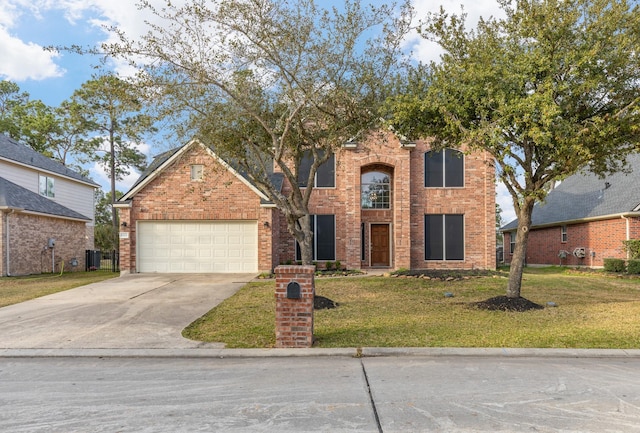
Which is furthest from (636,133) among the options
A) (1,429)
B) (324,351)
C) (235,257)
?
(235,257)

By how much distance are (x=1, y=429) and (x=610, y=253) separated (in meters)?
20.9

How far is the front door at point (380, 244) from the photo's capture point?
19312 mm

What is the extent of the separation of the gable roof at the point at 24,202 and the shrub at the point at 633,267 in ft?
78.8

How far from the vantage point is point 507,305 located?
9.34 metres

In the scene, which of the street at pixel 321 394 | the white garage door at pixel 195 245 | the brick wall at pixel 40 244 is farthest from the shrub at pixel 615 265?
the brick wall at pixel 40 244

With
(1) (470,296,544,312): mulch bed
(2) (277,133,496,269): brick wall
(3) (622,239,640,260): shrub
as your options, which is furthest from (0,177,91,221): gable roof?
(3) (622,239,640,260): shrub

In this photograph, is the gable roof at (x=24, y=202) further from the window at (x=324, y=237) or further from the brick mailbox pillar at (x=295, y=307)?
the brick mailbox pillar at (x=295, y=307)

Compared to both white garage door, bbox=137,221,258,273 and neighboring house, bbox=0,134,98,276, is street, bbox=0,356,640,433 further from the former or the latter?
neighboring house, bbox=0,134,98,276

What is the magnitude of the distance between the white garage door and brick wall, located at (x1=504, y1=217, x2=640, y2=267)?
14.7 metres

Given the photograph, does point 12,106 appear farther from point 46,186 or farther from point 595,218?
point 595,218

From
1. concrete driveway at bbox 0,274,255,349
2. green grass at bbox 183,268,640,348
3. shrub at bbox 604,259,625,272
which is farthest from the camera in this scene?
shrub at bbox 604,259,625,272

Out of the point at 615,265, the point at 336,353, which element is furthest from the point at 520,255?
the point at 615,265

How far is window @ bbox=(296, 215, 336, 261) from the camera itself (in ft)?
60.8

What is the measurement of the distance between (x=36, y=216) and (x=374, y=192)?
1524cm
